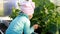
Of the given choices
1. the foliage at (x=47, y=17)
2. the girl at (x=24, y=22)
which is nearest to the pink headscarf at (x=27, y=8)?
the girl at (x=24, y=22)

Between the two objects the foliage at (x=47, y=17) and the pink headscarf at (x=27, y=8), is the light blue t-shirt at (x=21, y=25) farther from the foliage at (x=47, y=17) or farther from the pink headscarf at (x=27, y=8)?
the foliage at (x=47, y=17)

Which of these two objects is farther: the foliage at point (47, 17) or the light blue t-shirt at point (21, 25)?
the foliage at point (47, 17)

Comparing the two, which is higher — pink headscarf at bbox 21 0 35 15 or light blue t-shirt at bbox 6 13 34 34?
pink headscarf at bbox 21 0 35 15

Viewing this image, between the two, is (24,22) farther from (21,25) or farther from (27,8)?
(27,8)

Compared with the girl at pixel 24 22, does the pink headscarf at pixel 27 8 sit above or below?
above

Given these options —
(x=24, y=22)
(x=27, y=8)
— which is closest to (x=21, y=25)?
(x=24, y=22)

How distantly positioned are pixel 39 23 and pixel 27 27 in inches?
23.2

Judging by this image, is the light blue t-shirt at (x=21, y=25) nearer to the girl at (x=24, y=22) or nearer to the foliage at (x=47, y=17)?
the girl at (x=24, y=22)

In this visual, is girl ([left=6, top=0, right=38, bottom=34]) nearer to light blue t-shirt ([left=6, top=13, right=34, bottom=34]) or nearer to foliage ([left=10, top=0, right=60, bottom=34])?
light blue t-shirt ([left=6, top=13, right=34, bottom=34])

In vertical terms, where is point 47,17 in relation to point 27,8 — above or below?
below

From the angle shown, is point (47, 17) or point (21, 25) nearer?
point (21, 25)

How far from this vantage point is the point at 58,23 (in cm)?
328

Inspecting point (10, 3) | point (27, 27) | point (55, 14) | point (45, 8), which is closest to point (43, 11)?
point (45, 8)

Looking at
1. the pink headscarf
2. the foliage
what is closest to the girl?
the pink headscarf
